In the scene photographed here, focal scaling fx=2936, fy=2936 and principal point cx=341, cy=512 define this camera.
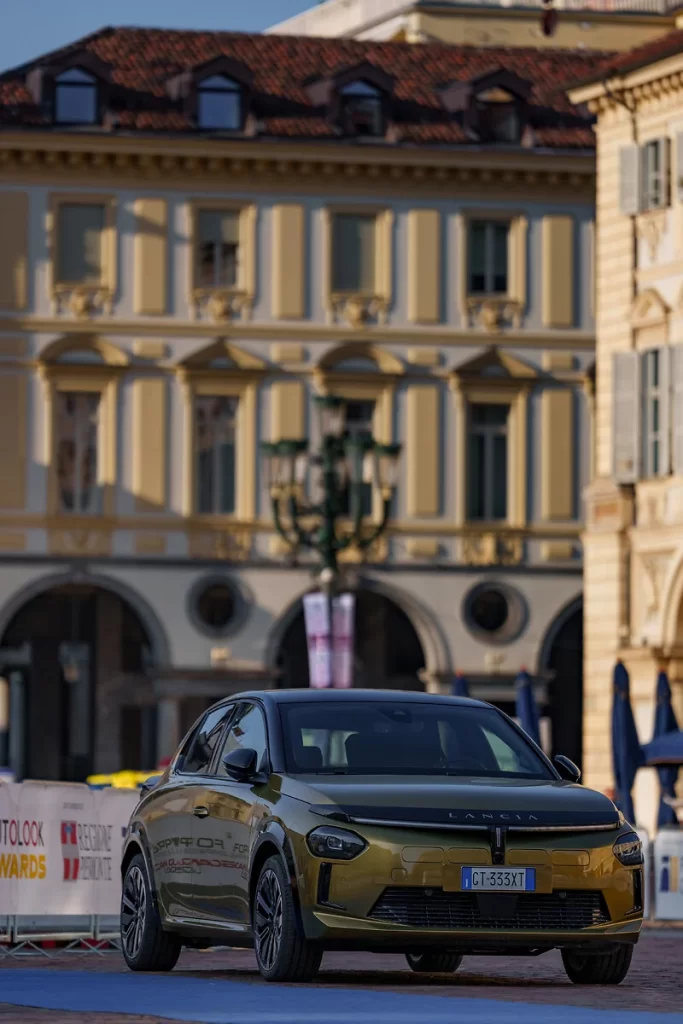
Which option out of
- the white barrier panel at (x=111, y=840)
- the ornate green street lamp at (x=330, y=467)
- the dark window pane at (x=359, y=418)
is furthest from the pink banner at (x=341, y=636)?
the white barrier panel at (x=111, y=840)

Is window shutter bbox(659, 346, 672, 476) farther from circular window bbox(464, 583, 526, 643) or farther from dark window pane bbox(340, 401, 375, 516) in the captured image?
circular window bbox(464, 583, 526, 643)

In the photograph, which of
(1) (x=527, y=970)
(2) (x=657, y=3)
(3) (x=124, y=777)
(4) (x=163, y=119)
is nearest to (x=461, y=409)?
(4) (x=163, y=119)

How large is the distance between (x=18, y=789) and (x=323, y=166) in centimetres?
3875

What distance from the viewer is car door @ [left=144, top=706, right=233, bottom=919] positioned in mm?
14789

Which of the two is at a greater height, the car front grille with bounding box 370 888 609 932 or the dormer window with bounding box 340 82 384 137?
the dormer window with bounding box 340 82 384 137

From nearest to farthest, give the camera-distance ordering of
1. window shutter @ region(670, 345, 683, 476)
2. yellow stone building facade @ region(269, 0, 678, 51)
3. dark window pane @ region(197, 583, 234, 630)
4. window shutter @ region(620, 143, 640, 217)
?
1. window shutter @ region(670, 345, 683, 476)
2. window shutter @ region(620, 143, 640, 217)
3. dark window pane @ region(197, 583, 234, 630)
4. yellow stone building facade @ region(269, 0, 678, 51)

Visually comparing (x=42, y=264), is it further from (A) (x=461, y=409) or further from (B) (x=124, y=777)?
(B) (x=124, y=777)

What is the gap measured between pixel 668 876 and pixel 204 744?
12738 mm

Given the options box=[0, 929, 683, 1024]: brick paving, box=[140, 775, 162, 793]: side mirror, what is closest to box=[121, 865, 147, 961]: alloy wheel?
box=[0, 929, 683, 1024]: brick paving

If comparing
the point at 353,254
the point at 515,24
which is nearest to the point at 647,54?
the point at 353,254

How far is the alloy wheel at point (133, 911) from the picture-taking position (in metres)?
15.4

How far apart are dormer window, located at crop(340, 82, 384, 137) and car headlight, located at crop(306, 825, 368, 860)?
4585 cm

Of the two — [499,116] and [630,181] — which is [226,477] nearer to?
[499,116]

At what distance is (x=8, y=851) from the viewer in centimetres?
1962
